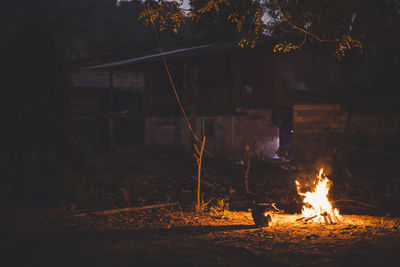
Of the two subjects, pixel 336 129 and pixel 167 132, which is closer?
pixel 336 129

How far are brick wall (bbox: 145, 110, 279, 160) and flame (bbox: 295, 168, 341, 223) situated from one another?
43.3ft

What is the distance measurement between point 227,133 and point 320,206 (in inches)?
585

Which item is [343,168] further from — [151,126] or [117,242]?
[151,126]

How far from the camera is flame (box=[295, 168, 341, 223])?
25.8 feet

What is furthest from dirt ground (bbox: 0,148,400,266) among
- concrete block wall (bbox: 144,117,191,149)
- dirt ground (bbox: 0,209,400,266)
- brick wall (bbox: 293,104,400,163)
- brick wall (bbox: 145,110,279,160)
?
concrete block wall (bbox: 144,117,191,149)

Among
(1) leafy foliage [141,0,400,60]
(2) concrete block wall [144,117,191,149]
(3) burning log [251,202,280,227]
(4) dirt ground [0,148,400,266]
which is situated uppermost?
(1) leafy foliage [141,0,400,60]

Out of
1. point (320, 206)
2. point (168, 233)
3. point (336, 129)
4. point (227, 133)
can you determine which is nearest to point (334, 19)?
point (336, 129)

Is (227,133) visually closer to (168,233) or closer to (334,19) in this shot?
(334,19)

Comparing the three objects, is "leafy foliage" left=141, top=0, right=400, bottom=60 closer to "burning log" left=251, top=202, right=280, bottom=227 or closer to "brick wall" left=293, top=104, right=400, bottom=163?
"brick wall" left=293, top=104, right=400, bottom=163

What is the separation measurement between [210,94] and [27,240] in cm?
1680

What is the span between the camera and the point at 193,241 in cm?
644

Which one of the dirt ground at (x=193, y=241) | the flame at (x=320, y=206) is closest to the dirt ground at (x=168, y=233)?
the dirt ground at (x=193, y=241)

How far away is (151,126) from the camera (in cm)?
2586

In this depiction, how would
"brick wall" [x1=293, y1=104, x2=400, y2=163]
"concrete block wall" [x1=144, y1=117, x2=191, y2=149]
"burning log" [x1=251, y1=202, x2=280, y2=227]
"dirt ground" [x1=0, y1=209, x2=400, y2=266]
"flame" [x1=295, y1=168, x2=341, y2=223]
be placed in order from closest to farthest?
"dirt ground" [x1=0, y1=209, x2=400, y2=266] < "burning log" [x1=251, y1=202, x2=280, y2=227] < "flame" [x1=295, y1=168, x2=341, y2=223] < "brick wall" [x1=293, y1=104, x2=400, y2=163] < "concrete block wall" [x1=144, y1=117, x2=191, y2=149]
